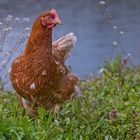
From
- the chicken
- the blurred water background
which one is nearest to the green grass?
the chicken

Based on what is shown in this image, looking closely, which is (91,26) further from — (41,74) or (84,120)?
(84,120)

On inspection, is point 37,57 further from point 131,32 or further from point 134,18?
point 134,18

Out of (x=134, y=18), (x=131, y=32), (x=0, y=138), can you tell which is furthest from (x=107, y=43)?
(x=0, y=138)

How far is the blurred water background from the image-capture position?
9055 mm

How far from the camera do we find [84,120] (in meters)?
4.46

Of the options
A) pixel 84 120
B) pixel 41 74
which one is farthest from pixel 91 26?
pixel 84 120

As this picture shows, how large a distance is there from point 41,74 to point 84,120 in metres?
0.55

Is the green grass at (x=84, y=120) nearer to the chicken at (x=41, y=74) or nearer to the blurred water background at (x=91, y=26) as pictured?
the chicken at (x=41, y=74)

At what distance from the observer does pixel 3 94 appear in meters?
5.86

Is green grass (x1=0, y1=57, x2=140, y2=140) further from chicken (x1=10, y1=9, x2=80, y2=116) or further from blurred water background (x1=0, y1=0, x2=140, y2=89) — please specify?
blurred water background (x1=0, y1=0, x2=140, y2=89)

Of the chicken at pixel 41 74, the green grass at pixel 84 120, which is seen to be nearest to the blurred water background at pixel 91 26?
the green grass at pixel 84 120

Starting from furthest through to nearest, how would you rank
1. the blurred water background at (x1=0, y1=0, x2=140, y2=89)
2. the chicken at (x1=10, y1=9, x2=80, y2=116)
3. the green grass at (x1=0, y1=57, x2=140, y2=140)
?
the blurred water background at (x1=0, y1=0, x2=140, y2=89) → the chicken at (x1=10, y1=9, x2=80, y2=116) → the green grass at (x1=0, y1=57, x2=140, y2=140)

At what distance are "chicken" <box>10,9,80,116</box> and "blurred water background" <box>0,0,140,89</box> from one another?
2598 mm

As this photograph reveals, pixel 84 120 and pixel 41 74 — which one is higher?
pixel 41 74
